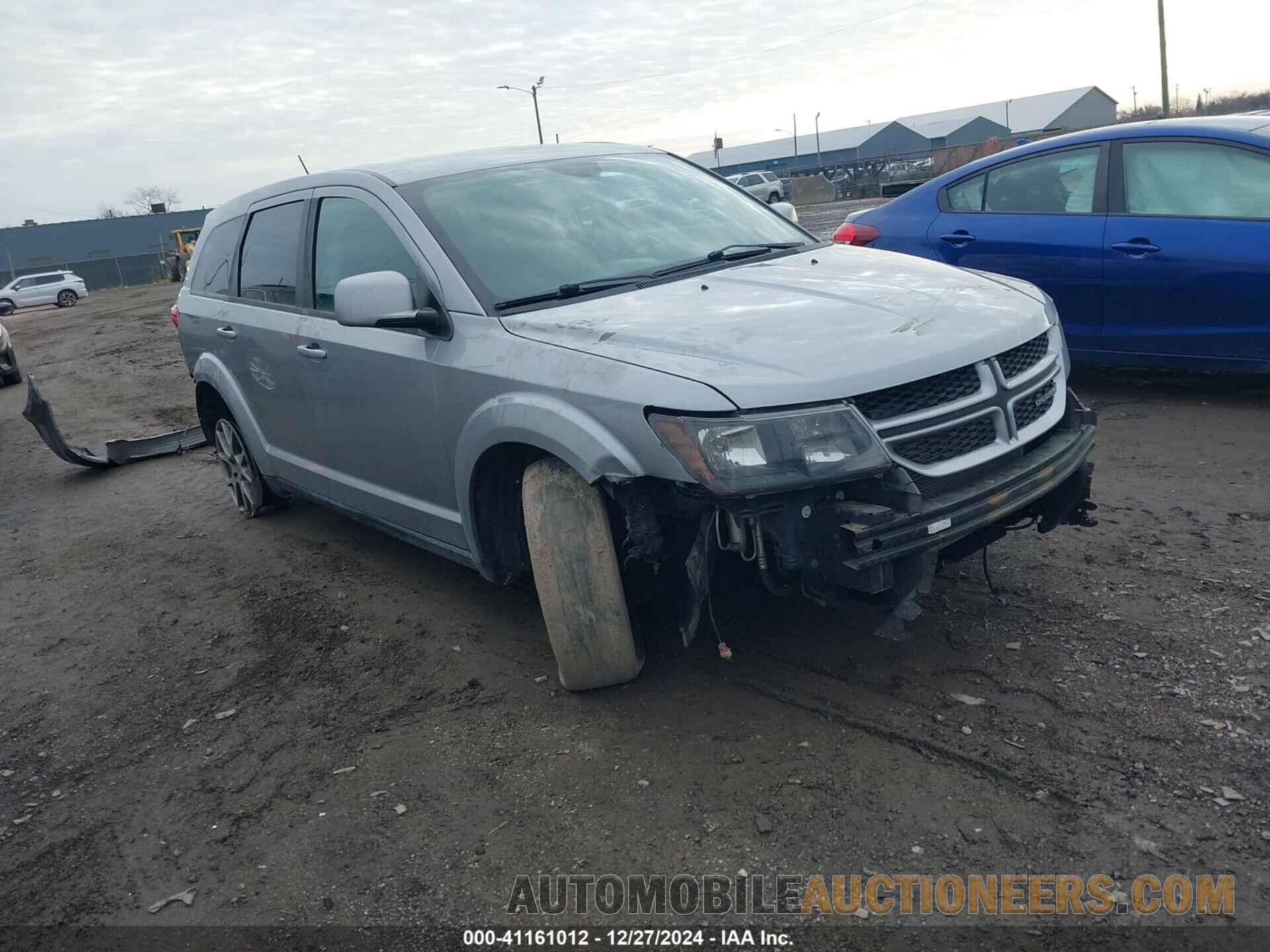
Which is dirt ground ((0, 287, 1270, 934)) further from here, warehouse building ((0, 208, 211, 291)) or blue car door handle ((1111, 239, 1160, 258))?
warehouse building ((0, 208, 211, 291))

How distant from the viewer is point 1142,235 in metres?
5.89

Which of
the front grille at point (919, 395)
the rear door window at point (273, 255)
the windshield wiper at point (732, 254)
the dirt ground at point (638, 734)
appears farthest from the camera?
the rear door window at point (273, 255)

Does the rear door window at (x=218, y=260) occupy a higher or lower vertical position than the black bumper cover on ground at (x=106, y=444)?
higher

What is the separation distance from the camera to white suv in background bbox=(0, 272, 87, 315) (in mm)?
42062

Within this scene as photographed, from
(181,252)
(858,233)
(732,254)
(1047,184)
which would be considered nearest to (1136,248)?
(1047,184)

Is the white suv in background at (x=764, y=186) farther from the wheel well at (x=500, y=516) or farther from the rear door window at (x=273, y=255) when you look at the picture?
the wheel well at (x=500, y=516)

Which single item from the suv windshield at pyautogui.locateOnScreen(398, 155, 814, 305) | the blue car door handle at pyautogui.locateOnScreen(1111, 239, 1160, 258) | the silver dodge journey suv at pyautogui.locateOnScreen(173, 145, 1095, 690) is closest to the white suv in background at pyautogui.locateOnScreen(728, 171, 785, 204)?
the blue car door handle at pyautogui.locateOnScreen(1111, 239, 1160, 258)

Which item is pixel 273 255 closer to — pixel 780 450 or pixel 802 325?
pixel 802 325

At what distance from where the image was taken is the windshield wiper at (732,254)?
4.04 metres

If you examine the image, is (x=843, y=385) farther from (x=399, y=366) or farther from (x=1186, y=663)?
(x=399, y=366)

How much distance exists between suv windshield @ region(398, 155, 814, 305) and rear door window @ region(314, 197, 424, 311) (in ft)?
0.58

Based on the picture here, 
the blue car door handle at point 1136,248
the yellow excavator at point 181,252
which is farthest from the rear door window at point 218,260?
the yellow excavator at point 181,252

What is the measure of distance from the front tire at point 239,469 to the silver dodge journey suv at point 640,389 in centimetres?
112

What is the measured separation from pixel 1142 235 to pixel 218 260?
4972 mm
